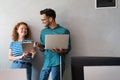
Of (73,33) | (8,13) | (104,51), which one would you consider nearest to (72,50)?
(73,33)

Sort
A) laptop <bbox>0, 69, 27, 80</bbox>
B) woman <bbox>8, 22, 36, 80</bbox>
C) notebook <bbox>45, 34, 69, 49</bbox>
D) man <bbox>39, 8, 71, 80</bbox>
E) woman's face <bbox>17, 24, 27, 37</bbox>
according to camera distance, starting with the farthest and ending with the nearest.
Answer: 1. woman's face <bbox>17, 24, 27, 37</bbox>
2. woman <bbox>8, 22, 36, 80</bbox>
3. man <bbox>39, 8, 71, 80</bbox>
4. notebook <bbox>45, 34, 69, 49</bbox>
5. laptop <bbox>0, 69, 27, 80</bbox>

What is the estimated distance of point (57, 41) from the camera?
2902 millimetres

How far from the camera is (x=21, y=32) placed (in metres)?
3.46

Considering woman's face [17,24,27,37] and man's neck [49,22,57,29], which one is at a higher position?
man's neck [49,22,57,29]

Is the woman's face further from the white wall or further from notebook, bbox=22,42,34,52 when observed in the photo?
notebook, bbox=22,42,34,52

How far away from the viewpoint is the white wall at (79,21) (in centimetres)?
356

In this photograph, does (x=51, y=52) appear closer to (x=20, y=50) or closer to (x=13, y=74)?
(x=20, y=50)

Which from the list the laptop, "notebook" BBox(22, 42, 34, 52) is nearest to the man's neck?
"notebook" BBox(22, 42, 34, 52)

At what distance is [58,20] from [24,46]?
93 cm

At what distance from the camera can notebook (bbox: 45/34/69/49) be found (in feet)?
9.43

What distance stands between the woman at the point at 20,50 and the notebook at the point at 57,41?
0.44 metres

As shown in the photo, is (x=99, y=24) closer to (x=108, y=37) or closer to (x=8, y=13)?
(x=108, y=37)

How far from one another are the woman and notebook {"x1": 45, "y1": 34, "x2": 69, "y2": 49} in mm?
443

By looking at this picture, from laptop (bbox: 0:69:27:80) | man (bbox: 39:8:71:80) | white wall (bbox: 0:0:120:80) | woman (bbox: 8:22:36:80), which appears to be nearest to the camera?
laptop (bbox: 0:69:27:80)
